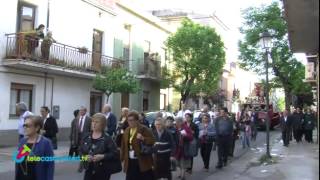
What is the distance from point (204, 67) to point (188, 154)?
74.8ft

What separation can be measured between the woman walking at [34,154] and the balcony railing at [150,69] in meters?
25.2

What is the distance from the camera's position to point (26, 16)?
68.8ft

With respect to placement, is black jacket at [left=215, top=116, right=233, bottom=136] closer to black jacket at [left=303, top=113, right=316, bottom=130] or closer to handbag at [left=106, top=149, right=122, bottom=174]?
handbag at [left=106, top=149, right=122, bottom=174]

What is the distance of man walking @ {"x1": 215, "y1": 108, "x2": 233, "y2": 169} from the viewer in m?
13.7

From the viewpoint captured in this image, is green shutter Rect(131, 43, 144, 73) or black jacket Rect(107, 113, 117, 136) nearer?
black jacket Rect(107, 113, 117, 136)

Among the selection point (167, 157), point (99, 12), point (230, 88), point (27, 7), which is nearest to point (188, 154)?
point (167, 157)

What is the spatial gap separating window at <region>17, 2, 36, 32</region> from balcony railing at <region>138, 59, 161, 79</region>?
10695mm

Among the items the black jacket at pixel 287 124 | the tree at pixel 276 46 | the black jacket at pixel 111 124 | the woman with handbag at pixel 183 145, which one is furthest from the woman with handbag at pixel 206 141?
the tree at pixel 276 46

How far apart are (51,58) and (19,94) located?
196cm

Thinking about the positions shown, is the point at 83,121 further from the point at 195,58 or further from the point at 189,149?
the point at 195,58

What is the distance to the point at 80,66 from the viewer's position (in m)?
23.3

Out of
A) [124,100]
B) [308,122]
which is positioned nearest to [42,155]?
[308,122]

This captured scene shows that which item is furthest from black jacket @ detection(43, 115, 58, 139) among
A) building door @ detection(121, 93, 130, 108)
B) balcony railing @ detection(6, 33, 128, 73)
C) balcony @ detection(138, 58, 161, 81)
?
balcony @ detection(138, 58, 161, 81)

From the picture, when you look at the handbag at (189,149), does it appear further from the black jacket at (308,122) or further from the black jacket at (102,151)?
the black jacket at (308,122)
